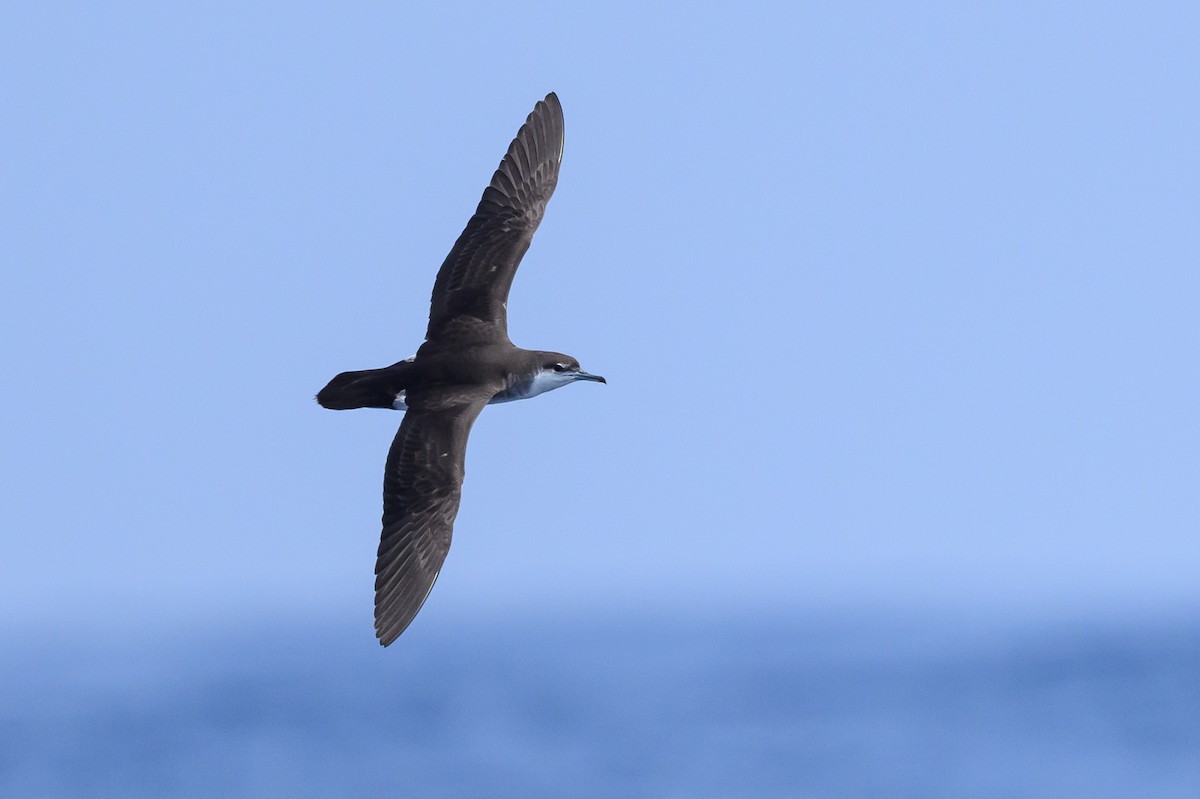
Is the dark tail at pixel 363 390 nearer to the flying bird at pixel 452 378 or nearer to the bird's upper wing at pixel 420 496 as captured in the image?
the flying bird at pixel 452 378

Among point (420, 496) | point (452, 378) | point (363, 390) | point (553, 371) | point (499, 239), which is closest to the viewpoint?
point (420, 496)

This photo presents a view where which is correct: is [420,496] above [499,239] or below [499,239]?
below

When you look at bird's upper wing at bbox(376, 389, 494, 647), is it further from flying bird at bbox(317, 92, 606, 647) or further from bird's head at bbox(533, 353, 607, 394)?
bird's head at bbox(533, 353, 607, 394)

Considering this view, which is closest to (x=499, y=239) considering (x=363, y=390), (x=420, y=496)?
(x=363, y=390)

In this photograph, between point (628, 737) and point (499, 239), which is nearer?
point (499, 239)

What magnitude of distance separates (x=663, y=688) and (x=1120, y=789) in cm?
7045

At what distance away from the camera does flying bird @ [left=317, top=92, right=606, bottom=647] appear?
19328 millimetres

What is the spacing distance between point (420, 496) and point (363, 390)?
1.23 m

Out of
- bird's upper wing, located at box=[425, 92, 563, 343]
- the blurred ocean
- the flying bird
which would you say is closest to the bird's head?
the flying bird

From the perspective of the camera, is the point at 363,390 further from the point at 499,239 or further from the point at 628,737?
the point at 628,737

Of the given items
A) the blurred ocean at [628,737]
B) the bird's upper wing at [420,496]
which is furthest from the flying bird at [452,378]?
the blurred ocean at [628,737]

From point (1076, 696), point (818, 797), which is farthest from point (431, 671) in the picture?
point (818, 797)

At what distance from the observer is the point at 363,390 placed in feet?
65.3

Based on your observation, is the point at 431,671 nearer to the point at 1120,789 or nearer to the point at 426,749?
the point at 426,749
